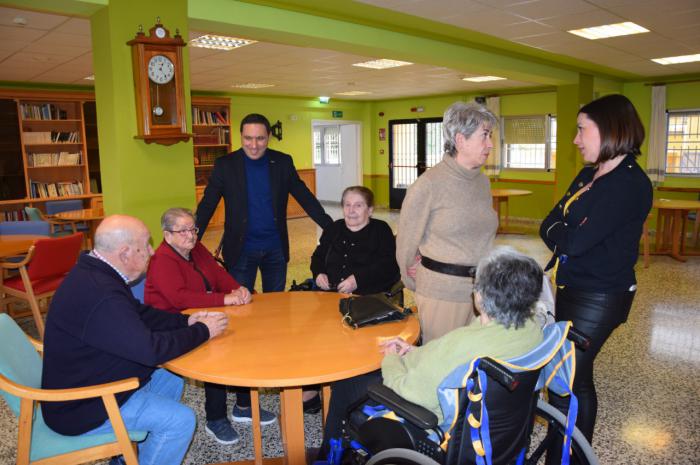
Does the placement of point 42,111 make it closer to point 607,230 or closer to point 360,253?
point 360,253

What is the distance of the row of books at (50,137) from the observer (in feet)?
28.2

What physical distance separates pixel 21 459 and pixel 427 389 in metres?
1.34

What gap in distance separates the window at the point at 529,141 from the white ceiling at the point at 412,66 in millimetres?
1023

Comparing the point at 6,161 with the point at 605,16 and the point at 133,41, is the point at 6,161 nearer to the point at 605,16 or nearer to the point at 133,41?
the point at 133,41

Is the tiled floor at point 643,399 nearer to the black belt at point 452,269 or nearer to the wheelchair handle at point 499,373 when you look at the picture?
the black belt at point 452,269

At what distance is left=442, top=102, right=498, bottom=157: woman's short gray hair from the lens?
2.12m

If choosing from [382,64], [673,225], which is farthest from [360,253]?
[673,225]

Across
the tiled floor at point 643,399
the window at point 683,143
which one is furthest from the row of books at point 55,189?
the window at point 683,143

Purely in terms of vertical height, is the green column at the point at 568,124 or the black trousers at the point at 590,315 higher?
the green column at the point at 568,124

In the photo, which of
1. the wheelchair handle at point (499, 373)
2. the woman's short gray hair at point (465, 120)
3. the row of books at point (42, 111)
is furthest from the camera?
the row of books at point (42, 111)

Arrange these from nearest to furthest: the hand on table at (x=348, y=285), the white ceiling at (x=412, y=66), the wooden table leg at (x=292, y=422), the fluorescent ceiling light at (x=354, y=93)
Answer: the wooden table leg at (x=292, y=422) < the hand on table at (x=348, y=285) < the white ceiling at (x=412, y=66) < the fluorescent ceiling light at (x=354, y=93)

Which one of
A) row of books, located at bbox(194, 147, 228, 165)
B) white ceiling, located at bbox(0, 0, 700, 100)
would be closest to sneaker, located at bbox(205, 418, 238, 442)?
white ceiling, located at bbox(0, 0, 700, 100)

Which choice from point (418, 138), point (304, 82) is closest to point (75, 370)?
point (304, 82)

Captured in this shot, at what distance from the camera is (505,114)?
11102 millimetres
